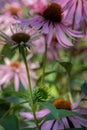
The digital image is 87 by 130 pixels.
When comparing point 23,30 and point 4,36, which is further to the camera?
point 23,30

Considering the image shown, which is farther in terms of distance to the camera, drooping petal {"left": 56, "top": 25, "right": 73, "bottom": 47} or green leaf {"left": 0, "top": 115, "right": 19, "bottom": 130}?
drooping petal {"left": 56, "top": 25, "right": 73, "bottom": 47}

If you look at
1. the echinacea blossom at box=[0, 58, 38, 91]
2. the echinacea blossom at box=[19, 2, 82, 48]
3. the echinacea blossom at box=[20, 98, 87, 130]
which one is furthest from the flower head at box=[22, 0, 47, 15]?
the echinacea blossom at box=[20, 98, 87, 130]

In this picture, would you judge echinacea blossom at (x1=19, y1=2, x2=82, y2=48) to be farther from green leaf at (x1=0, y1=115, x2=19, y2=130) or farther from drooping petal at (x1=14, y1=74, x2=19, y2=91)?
drooping petal at (x1=14, y1=74, x2=19, y2=91)

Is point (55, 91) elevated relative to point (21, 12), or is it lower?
Answer: lower

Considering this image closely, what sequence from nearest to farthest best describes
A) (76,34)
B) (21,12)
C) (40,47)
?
(76,34) → (40,47) → (21,12)

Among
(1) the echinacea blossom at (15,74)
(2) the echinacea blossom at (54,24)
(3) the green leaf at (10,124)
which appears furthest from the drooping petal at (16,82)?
(3) the green leaf at (10,124)

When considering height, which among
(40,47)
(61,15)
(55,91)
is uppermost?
(61,15)

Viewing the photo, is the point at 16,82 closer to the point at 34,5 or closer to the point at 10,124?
the point at 34,5

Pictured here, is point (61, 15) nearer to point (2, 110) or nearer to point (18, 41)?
point (18, 41)

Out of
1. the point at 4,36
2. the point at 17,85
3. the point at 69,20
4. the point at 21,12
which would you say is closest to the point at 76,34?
the point at 69,20
